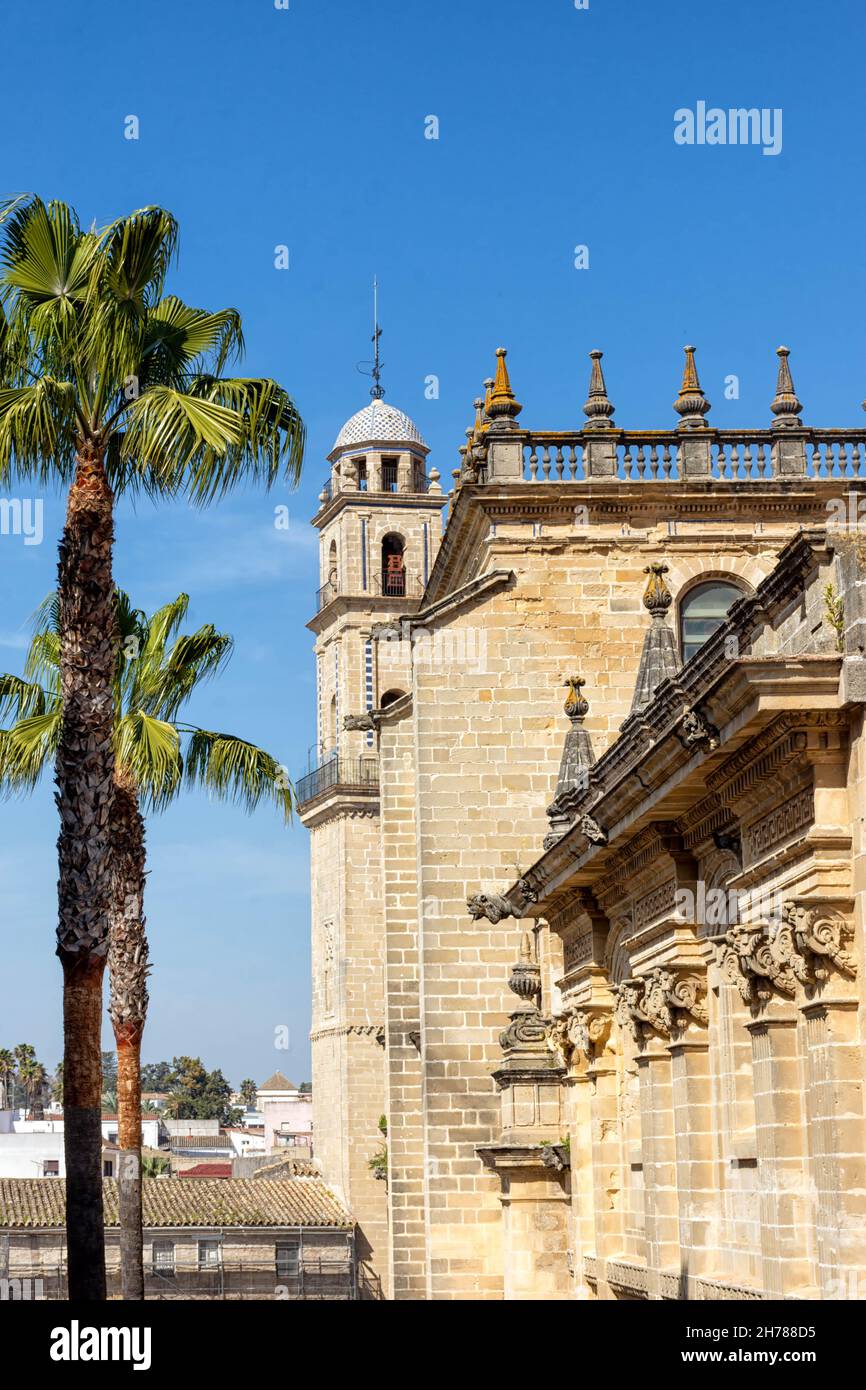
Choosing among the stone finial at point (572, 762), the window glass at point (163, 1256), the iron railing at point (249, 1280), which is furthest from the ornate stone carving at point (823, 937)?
the window glass at point (163, 1256)

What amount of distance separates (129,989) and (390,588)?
1698 inches

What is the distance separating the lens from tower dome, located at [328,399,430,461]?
68.8 meters

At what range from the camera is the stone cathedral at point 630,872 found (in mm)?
12281

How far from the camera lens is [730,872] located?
1501 cm

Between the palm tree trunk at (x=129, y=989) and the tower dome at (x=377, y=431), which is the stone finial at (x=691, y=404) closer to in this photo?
the palm tree trunk at (x=129, y=989)

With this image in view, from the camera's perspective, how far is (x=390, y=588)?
216 feet

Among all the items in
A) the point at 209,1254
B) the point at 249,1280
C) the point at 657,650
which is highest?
the point at 657,650

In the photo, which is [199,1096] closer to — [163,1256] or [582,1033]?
[163,1256]

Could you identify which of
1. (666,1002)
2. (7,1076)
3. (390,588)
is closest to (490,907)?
(666,1002)

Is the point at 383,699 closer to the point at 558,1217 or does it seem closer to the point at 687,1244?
the point at 558,1217

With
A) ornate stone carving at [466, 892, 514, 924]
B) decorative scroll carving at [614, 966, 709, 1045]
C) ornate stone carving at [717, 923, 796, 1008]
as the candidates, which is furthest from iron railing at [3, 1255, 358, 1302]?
ornate stone carving at [717, 923, 796, 1008]

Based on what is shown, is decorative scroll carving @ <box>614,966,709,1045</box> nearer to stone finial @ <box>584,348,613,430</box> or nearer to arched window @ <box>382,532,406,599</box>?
stone finial @ <box>584,348,613,430</box>

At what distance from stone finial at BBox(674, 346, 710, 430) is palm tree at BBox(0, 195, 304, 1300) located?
34.8 ft
